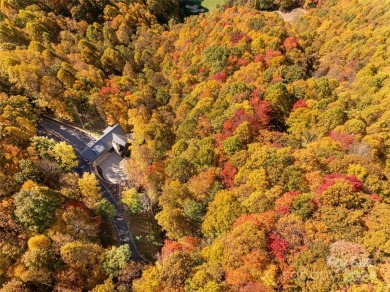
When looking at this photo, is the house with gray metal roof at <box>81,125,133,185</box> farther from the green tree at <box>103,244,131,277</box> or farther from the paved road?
the green tree at <box>103,244,131,277</box>

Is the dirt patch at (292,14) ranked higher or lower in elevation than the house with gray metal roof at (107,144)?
higher

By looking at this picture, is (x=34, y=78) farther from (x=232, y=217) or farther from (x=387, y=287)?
(x=387, y=287)

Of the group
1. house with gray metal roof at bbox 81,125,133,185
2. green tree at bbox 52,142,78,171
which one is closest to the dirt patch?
house with gray metal roof at bbox 81,125,133,185

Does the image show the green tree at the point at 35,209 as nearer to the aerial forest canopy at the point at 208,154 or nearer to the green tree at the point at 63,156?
the aerial forest canopy at the point at 208,154

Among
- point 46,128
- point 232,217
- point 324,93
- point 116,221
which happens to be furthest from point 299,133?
point 46,128

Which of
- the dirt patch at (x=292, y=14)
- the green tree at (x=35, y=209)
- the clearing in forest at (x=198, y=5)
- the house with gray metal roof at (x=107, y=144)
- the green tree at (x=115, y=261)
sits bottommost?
the green tree at (x=115, y=261)

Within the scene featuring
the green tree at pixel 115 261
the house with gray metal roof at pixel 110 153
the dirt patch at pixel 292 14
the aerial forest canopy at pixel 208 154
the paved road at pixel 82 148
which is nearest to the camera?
the aerial forest canopy at pixel 208 154

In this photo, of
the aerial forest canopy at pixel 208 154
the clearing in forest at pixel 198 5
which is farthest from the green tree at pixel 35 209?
the clearing in forest at pixel 198 5

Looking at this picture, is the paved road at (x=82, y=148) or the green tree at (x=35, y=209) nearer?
the green tree at (x=35, y=209)
